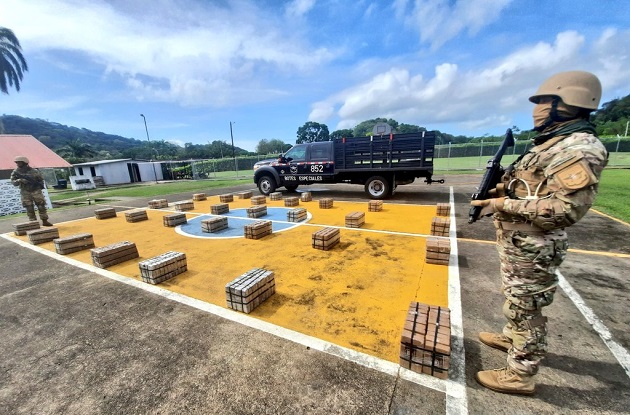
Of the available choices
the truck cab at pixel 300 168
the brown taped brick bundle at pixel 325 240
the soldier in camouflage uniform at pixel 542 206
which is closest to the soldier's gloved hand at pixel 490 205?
the soldier in camouflage uniform at pixel 542 206

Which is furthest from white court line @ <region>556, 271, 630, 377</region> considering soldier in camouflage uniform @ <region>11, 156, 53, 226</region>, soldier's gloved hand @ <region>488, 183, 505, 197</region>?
soldier in camouflage uniform @ <region>11, 156, 53, 226</region>

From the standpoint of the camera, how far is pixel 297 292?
3.59 m

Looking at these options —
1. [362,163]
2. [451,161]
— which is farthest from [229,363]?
[451,161]

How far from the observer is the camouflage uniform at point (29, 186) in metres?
7.99

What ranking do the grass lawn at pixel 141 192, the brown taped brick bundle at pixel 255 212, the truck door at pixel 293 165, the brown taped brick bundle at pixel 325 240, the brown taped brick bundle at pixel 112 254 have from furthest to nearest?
1. the grass lawn at pixel 141 192
2. the truck door at pixel 293 165
3. the brown taped brick bundle at pixel 255 212
4. the brown taped brick bundle at pixel 325 240
5. the brown taped brick bundle at pixel 112 254

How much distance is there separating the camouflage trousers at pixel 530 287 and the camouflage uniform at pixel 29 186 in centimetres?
1238

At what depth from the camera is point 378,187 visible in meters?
10.3

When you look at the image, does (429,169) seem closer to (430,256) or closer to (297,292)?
(430,256)

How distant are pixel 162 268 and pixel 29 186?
8186 mm

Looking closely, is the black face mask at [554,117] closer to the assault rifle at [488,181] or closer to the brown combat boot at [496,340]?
the assault rifle at [488,181]

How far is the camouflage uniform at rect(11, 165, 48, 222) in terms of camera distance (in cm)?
799

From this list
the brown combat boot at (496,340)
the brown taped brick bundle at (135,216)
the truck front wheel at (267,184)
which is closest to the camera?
the brown combat boot at (496,340)

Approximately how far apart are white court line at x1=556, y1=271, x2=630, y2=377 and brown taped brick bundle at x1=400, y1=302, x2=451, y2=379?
1.59 meters

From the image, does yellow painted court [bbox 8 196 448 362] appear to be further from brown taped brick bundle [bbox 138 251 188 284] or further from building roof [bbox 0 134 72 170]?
building roof [bbox 0 134 72 170]
